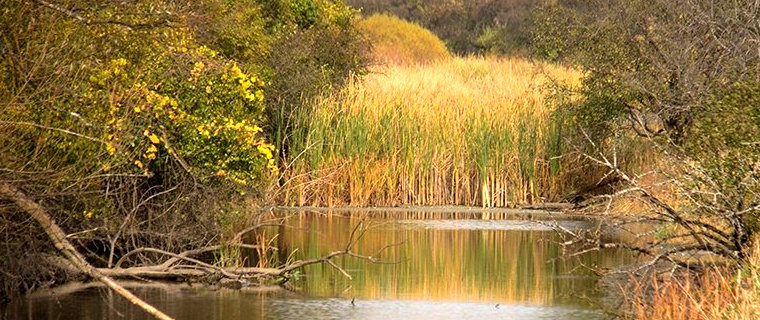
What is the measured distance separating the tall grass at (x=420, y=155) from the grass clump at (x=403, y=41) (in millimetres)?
21132

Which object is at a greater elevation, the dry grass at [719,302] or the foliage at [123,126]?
the foliage at [123,126]

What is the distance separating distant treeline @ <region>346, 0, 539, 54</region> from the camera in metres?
64.7

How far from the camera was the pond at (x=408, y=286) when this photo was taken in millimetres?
15953

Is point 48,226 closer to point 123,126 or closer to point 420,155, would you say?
point 123,126

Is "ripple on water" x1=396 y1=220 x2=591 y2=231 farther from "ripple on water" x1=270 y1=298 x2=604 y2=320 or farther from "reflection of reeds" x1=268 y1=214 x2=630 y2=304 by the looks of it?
"ripple on water" x1=270 y1=298 x2=604 y2=320

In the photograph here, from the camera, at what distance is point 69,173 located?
49.6 ft

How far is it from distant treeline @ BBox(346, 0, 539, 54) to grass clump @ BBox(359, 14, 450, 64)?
696 cm

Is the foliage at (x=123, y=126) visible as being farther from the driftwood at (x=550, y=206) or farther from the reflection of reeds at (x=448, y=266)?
the driftwood at (x=550, y=206)

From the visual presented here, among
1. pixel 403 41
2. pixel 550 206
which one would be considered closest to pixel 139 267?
pixel 550 206

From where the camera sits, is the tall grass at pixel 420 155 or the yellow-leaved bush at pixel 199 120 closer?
the yellow-leaved bush at pixel 199 120

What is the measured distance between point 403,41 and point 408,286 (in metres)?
35.7

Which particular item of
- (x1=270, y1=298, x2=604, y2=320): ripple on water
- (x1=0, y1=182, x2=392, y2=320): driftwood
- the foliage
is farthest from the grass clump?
(x1=270, y1=298, x2=604, y2=320): ripple on water

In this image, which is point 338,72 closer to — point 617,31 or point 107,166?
point 617,31

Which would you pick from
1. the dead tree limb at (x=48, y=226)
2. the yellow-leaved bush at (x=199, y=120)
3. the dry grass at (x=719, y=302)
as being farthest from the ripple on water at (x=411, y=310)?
the yellow-leaved bush at (x=199, y=120)
